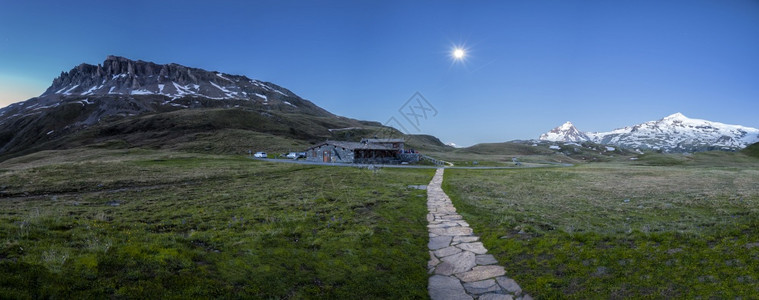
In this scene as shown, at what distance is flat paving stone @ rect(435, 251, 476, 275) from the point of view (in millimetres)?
11734

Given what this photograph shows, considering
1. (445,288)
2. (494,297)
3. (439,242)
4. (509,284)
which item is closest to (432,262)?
(445,288)

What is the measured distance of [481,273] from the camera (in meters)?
11.3

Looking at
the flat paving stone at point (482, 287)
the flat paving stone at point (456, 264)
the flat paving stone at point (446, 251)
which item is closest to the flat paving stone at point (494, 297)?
the flat paving stone at point (482, 287)

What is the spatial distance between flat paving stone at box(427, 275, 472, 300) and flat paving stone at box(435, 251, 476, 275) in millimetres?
568

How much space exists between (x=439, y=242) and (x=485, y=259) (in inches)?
111

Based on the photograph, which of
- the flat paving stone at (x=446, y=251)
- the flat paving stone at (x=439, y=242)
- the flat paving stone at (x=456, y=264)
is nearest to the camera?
the flat paving stone at (x=456, y=264)

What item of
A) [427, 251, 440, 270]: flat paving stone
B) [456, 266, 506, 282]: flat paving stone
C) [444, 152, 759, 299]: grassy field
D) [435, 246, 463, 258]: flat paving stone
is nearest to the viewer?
[444, 152, 759, 299]: grassy field

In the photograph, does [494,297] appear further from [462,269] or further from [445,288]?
[462,269]

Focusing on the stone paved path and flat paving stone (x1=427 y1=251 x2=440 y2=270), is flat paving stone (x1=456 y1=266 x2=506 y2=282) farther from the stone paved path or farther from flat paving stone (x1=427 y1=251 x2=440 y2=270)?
flat paving stone (x1=427 y1=251 x2=440 y2=270)

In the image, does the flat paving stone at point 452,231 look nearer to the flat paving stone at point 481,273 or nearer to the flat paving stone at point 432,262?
the flat paving stone at point 432,262

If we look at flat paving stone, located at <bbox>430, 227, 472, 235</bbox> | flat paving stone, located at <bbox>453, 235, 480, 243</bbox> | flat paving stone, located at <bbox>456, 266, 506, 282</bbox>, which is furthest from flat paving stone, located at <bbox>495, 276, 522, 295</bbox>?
flat paving stone, located at <bbox>430, 227, 472, 235</bbox>

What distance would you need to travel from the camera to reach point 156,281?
27.4 feet

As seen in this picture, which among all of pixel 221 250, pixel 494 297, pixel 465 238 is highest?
pixel 221 250

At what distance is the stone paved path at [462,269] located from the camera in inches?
390
